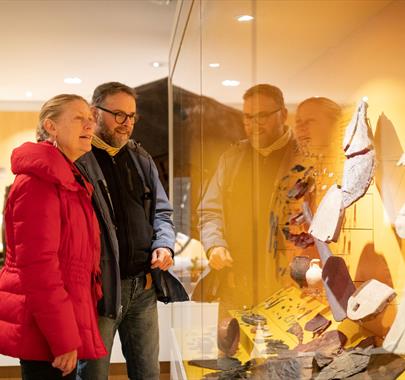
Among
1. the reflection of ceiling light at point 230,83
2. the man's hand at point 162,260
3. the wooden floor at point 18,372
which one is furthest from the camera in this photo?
the wooden floor at point 18,372

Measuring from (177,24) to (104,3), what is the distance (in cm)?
66

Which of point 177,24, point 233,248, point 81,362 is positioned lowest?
point 81,362

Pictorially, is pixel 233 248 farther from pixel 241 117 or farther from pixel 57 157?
pixel 57 157

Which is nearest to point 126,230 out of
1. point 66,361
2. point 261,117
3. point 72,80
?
point 66,361

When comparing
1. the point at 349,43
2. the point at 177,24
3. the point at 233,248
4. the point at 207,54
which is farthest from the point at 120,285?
the point at 177,24

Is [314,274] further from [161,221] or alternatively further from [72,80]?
[72,80]

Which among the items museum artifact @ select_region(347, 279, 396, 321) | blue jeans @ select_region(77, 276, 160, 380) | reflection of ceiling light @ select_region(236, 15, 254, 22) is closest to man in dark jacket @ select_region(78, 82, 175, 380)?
blue jeans @ select_region(77, 276, 160, 380)

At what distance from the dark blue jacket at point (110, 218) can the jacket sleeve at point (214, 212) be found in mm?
143

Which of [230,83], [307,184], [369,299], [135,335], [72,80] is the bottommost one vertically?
[135,335]

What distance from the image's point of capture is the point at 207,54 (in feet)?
7.23

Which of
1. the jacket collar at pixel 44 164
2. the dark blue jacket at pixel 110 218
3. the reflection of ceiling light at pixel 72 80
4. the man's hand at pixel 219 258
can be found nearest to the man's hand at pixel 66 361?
the dark blue jacket at pixel 110 218

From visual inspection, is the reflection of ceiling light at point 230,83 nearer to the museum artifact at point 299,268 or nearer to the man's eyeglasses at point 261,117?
the man's eyeglasses at point 261,117

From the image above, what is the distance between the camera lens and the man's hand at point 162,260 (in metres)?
2.01

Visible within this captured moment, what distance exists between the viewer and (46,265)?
1.54 meters
